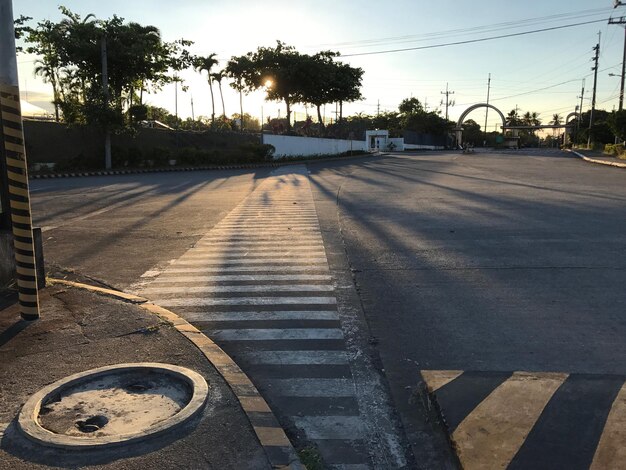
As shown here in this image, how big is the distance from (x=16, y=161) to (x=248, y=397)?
3.65m

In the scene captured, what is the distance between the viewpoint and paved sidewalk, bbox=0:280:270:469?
3180 millimetres

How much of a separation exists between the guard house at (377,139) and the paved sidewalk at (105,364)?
74857 mm

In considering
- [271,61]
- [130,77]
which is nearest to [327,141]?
[271,61]

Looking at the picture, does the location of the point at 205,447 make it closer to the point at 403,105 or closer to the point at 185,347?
the point at 185,347

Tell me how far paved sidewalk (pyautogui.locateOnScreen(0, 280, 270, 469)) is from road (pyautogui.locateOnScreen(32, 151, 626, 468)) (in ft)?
1.68

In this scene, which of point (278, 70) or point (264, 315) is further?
point (278, 70)

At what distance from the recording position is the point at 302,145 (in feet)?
172

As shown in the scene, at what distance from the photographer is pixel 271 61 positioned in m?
50.6

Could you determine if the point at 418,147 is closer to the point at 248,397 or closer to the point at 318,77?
the point at 318,77

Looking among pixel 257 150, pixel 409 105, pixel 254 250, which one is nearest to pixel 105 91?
pixel 257 150

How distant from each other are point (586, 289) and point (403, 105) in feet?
359

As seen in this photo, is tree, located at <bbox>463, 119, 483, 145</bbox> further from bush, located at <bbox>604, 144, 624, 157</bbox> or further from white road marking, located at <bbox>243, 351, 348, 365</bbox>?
white road marking, located at <bbox>243, 351, 348, 365</bbox>

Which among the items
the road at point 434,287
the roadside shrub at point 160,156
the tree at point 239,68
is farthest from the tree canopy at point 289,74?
the road at point 434,287

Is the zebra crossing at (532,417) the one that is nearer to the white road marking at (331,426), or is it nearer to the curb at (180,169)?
the white road marking at (331,426)
